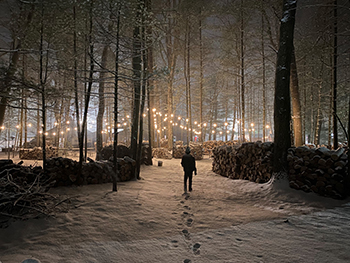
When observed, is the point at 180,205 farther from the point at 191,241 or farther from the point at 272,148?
the point at 272,148

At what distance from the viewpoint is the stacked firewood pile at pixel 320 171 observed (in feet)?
16.2

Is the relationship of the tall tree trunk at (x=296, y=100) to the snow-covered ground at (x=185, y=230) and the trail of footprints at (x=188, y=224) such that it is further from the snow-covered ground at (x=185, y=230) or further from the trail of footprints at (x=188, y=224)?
the trail of footprints at (x=188, y=224)

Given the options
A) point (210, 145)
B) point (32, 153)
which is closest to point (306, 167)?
point (210, 145)

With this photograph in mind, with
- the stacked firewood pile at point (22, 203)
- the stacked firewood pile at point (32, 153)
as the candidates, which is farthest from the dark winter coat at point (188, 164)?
the stacked firewood pile at point (32, 153)

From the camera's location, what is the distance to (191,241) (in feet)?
10.3

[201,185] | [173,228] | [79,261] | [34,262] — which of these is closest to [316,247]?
[173,228]

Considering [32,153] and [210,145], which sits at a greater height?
[210,145]

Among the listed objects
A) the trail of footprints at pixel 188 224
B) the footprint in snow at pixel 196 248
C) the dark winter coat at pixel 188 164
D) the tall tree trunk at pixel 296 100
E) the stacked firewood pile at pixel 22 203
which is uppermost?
the tall tree trunk at pixel 296 100

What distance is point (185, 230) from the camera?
140 inches

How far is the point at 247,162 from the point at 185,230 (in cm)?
485

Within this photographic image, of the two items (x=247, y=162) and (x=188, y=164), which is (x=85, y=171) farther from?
(x=247, y=162)

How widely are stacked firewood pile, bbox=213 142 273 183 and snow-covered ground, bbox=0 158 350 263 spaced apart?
4.12 ft

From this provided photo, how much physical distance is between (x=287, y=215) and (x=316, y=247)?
5.10 feet

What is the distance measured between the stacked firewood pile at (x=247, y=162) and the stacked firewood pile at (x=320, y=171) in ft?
3.27
